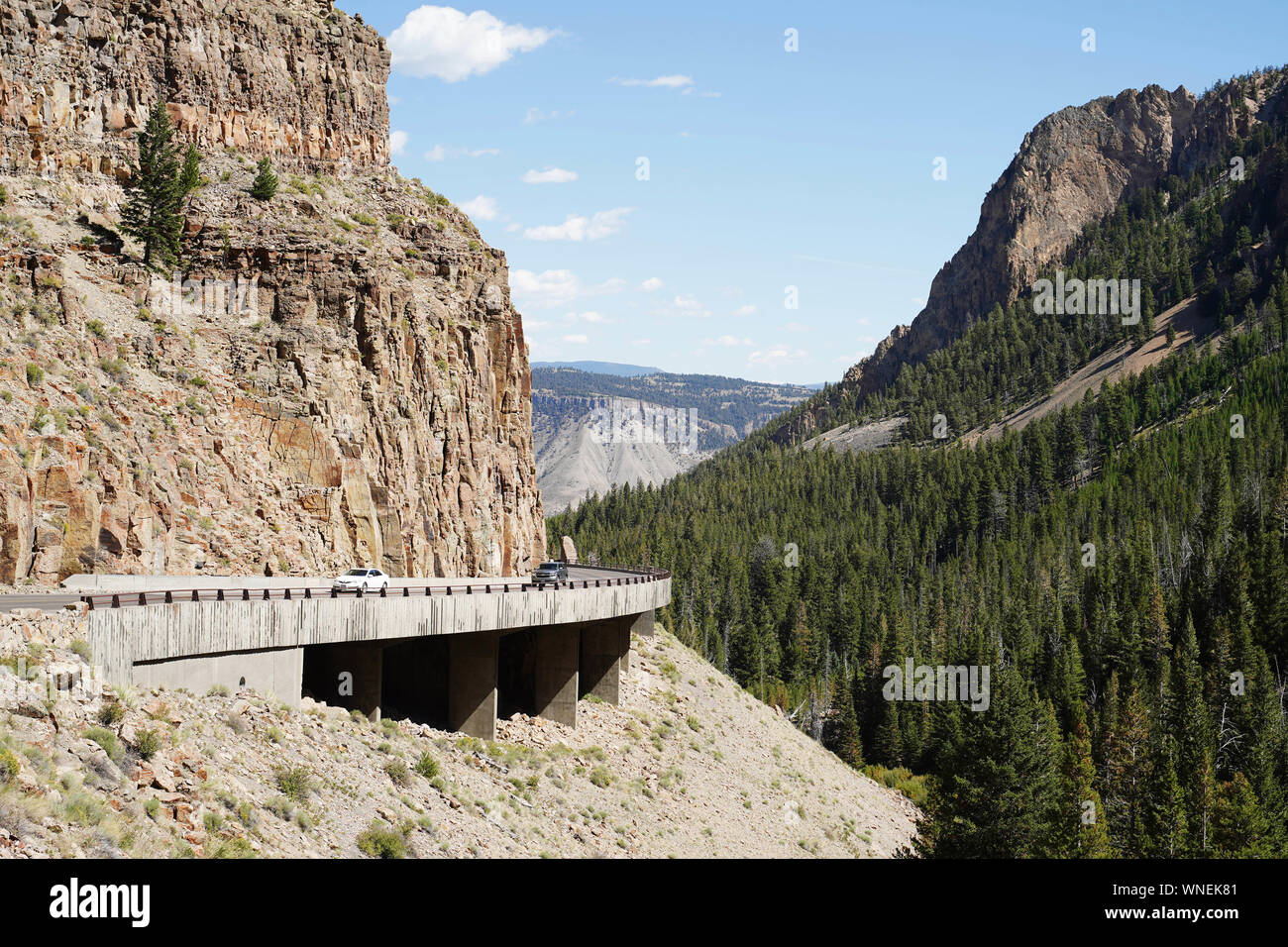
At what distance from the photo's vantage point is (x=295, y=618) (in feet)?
104

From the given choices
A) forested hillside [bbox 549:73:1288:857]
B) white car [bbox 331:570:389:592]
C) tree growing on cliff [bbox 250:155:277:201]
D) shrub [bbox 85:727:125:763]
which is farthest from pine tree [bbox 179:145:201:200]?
forested hillside [bbox 549:73:1288:857]

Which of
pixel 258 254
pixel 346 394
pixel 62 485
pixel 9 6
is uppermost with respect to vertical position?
pixel 9 6

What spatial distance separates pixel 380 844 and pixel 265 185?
3642 cm

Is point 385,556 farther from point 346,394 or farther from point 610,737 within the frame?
point 610,737

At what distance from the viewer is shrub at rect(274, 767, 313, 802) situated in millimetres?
25078

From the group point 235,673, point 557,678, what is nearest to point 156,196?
point 557,678

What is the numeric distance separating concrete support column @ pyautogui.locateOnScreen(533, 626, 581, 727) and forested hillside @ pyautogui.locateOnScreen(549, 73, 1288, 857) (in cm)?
1598

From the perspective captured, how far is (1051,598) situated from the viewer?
109 meters

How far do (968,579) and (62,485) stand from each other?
105435 mm

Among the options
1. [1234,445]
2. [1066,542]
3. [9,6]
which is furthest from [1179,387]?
[9,6]

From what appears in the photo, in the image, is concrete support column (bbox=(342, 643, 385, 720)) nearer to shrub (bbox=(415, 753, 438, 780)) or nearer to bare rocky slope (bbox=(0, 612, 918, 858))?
bare rocky slope (bbox=(0, 612, 918, 858))

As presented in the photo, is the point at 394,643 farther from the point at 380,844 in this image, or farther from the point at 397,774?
the point at 380,844

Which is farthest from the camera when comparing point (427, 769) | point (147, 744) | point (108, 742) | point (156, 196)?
point (156, 196)

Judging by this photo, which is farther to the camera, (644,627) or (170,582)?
(644,627)
